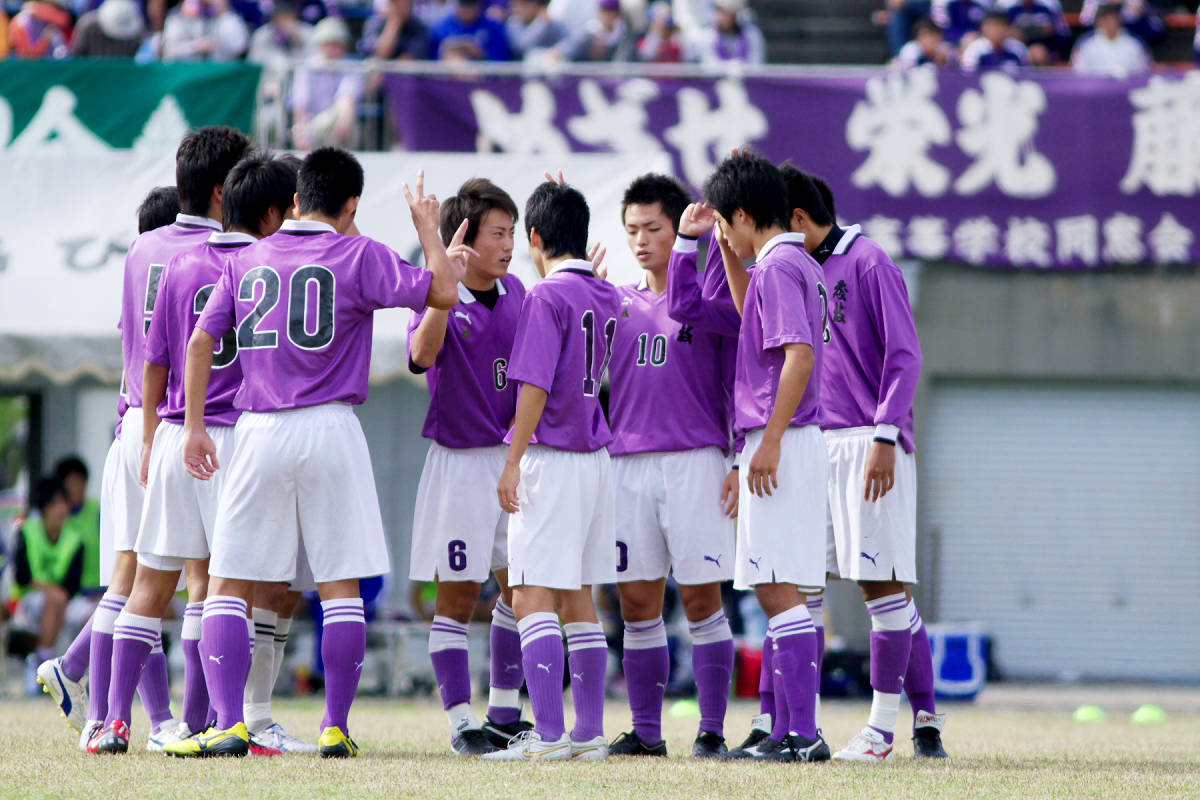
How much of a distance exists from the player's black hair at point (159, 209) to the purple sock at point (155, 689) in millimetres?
1861

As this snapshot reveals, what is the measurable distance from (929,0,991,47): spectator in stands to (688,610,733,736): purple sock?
33.8 ft

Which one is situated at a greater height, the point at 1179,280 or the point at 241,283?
the point at 1179,280

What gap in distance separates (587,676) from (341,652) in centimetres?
99

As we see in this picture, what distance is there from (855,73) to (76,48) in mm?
6920

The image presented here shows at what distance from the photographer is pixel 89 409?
1523 cm

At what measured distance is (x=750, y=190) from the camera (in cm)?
623

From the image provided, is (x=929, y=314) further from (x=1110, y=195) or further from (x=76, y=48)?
(x=76, y=48)

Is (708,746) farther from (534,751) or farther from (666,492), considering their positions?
(666,492)

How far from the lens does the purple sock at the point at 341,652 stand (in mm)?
5691

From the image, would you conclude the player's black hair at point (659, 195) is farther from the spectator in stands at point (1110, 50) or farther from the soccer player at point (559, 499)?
the spectator in stands at point (1110, 50)

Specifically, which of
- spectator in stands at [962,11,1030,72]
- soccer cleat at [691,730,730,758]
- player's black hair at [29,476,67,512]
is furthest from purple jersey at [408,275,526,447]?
spectator in stands at [962,11,1030,72]

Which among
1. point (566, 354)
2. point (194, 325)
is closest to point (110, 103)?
point (194, 325)

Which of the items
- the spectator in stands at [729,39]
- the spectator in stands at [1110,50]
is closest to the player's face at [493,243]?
the spectator in stands at [729,39]

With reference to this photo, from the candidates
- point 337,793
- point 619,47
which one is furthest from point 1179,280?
point 337,793
